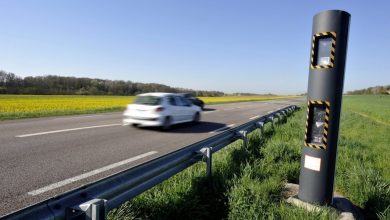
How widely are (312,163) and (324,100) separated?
0.80 metres

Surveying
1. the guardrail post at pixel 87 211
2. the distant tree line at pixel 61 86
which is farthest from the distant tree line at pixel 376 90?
the guardrail post at pixel 87 211

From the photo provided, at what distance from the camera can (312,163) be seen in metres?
3.74

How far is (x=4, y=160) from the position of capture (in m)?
6.14

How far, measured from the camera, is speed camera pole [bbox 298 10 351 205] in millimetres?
3561

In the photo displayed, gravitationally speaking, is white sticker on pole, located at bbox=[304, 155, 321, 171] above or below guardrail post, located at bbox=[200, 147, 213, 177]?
above

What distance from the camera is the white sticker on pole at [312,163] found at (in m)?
3.68

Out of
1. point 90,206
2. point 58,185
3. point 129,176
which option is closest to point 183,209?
point 129,176

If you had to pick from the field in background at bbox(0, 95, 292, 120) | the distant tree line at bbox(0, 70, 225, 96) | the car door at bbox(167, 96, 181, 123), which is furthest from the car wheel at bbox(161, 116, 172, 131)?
the distant tree line at bbox(0, 70, 225, 96)

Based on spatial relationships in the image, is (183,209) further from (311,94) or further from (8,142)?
(8,142)

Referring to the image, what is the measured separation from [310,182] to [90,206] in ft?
9.04

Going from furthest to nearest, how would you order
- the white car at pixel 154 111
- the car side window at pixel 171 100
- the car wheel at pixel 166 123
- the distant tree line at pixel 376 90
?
the distant tree line at pixel 376 90 → the car side window at pixel 171 100 → the car wheel at pixel 166 123 → the white car at pixel 154 111

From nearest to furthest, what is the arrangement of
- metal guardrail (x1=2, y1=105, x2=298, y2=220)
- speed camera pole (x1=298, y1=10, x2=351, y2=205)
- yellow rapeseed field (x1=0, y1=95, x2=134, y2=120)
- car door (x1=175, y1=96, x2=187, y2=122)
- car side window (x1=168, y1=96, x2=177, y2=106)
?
metal guardrail (x1=2, y1=105, x2=298, y2=220)
speed camera pole (x1=298, y1=10, x2=351, y2=205)
car side window (x1=168, y1=96, x2=177, y2=106)
car door (x1=175, y1=96, x2=187, y2=122)
yellow rapeseed field (x1=0, y1=95, x2=134, y2=120)

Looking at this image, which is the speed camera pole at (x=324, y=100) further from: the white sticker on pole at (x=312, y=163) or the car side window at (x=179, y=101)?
the car side window at (x=179, y=101)

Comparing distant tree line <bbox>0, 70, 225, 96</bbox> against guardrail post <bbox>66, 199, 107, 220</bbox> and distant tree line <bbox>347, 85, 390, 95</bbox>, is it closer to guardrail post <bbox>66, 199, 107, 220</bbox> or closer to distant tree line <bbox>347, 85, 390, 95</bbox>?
guardrail post <bbox>66, 199, 107, 220</bbox>
